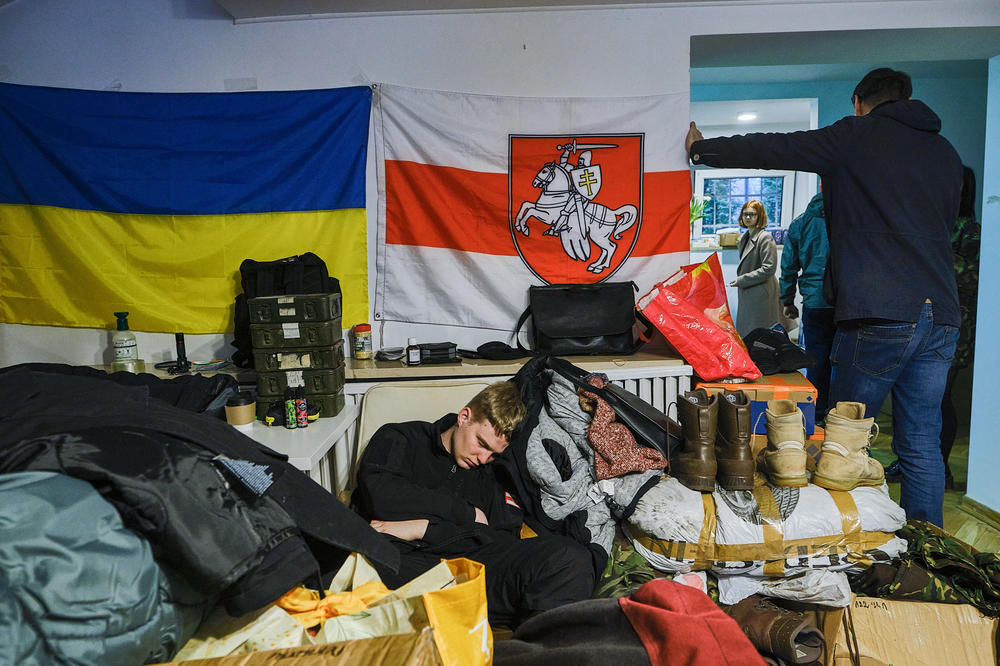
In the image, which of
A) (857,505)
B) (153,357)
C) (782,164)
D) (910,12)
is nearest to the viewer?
(857,505)

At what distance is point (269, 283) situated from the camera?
2.67 m

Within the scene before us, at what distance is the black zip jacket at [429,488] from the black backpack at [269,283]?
3.03 ft

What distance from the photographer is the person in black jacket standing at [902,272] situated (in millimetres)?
2201

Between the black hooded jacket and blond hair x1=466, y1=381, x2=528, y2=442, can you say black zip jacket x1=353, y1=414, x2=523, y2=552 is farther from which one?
the black hooded jacket

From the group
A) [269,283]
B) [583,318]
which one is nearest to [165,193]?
[269,283]

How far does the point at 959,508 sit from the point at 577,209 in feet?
6.92

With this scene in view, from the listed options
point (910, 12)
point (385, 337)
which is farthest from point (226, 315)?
point (910, 12)

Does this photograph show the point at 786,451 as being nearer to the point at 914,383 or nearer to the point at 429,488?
the point at 914,383

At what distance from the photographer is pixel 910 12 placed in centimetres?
276

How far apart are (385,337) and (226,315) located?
70cm

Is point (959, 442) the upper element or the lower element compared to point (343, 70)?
lower

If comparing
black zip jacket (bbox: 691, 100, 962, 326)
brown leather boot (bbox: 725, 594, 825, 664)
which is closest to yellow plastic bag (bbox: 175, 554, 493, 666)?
brown leather boot (bbox: 725, 594, 825, 664)

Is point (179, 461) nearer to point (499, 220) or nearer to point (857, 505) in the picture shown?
point (857, 505)

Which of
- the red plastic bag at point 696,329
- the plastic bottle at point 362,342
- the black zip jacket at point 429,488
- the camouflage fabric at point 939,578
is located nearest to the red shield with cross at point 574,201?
the red plastic bag at point 696,329
